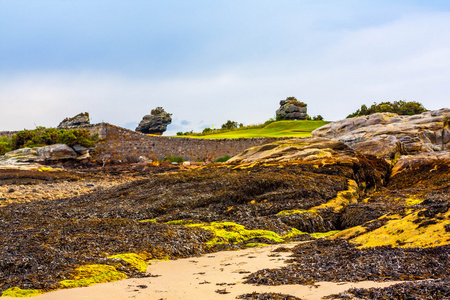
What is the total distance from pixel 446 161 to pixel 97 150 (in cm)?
2795

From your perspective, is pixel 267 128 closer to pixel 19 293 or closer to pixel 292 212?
pixel 292 212

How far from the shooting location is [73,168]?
3466 centimetres

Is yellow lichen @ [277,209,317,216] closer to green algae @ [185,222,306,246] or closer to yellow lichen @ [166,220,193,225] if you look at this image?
green algae @ [185,222,306,246]

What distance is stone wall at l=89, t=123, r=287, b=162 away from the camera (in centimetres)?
3569

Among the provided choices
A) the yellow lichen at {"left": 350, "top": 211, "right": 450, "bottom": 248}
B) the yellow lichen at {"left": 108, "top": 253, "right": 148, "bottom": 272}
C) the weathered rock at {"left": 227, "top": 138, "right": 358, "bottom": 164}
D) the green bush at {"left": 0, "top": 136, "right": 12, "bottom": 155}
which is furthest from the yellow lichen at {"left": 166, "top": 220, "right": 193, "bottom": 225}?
the green bush at {"left": 0, "top": 136, "right": 12, "bottom": 155}

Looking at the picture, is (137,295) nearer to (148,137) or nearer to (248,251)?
(248,251)

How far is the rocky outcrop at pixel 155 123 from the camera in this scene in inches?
→ 2206

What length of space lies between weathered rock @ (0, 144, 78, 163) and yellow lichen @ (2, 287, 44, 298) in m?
30.9

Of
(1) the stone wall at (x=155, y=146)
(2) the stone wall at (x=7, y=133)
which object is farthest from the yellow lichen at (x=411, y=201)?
(2) the stone wall at (x=7, y=133)

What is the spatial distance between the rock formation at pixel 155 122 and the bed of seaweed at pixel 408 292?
51967 millimetres

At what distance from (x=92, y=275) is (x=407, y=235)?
6.19 meters

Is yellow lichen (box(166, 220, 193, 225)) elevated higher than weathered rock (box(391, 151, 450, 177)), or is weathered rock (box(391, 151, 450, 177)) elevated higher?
weathered rock (box(391, 151, 450, 177))

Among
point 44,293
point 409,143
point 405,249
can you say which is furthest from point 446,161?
point 44,293

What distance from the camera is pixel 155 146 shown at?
36.0 meters
